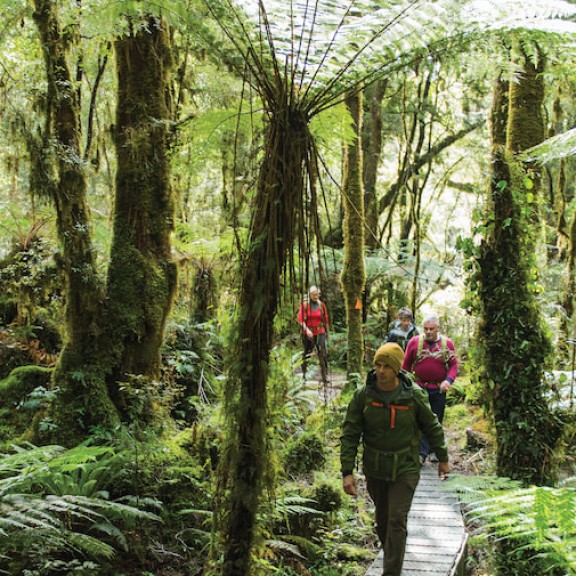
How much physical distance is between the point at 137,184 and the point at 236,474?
432cm

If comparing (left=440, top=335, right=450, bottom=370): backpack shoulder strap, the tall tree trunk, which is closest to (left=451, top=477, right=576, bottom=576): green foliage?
(left=440, top=335, right=450, bottom=370): backpack shoulder strap

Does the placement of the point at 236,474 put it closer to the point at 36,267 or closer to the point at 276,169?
the point at 276,169

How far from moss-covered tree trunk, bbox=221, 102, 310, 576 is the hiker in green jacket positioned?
3.64 feet

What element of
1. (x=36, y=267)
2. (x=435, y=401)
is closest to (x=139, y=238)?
(x=36, y=267)

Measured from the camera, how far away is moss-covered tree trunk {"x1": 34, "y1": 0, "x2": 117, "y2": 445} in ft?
19.6

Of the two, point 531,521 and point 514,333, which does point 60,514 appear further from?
point 514,333

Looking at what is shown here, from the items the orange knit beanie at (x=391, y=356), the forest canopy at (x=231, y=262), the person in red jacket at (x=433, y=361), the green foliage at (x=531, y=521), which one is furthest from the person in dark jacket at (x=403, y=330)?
the orange knit beanie at (x=391, y=356)

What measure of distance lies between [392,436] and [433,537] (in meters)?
1.55

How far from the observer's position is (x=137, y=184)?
6402 mm

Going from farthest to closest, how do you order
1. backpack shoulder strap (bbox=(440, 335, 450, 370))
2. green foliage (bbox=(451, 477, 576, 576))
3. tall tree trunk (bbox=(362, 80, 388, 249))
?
tall tree trunk (bbox=(362, 80, 388, 249)), backpack shoulder strap (bbox=(440, 335, 450, 370)), green foliage (bbox=(451, 477, 576, 576))

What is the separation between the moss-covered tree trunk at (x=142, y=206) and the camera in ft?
20.6

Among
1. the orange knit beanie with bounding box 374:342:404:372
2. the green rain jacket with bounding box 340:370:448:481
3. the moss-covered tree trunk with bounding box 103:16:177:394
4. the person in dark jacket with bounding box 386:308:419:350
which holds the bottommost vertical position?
the green rain jacket with bounding box 340:370:448:481

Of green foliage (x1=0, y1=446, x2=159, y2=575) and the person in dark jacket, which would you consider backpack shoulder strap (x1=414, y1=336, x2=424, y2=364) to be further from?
green foliage (x1=0, y1=446, x2=159, y2=575)

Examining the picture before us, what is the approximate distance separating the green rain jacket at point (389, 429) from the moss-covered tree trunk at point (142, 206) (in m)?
3.16
